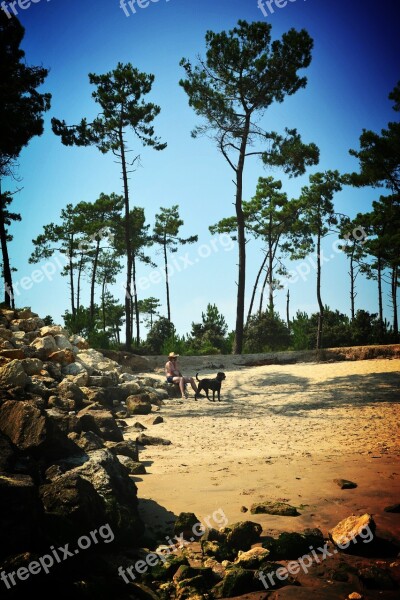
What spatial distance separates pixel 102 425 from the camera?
22.0 ft

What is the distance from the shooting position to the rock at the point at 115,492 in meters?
3.46

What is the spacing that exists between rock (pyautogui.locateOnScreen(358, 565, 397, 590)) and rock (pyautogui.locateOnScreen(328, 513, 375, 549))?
0.88 ft

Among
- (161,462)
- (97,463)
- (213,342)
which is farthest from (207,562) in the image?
(213,342)

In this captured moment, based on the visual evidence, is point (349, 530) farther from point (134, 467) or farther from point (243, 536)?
point (134, 467)

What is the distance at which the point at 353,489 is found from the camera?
4305 mm

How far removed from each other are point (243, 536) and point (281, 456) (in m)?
2.72

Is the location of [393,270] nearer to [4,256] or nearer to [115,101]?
[115,101]

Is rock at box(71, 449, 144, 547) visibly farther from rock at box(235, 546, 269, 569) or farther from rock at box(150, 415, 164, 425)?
rock at box(150, 415, 164, 425)

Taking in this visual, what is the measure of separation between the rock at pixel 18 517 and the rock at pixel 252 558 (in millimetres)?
1536

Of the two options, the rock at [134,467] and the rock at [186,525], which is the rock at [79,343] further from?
the rock at [186,525]

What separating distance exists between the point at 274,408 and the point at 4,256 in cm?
1405

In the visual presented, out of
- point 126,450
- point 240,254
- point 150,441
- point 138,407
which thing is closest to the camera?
point 126,450

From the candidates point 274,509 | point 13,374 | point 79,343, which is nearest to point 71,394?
point 13,374

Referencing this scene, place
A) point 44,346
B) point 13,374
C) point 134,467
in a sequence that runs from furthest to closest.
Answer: point 44,346 → point 13,374 → point 134,467
